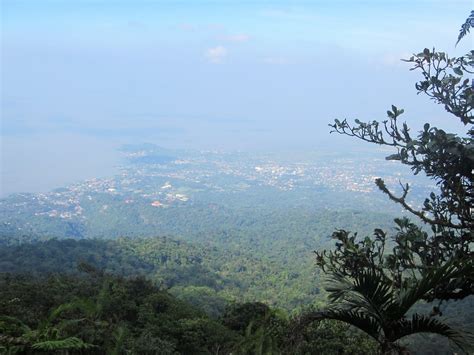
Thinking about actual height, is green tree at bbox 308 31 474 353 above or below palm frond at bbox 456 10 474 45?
below

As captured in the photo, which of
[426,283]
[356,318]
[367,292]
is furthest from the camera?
[356,318]

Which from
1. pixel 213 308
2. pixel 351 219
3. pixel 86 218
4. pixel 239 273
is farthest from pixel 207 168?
pixel 213 308

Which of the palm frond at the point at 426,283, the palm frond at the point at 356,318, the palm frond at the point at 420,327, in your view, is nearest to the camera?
the palm frond at the point at 426,283

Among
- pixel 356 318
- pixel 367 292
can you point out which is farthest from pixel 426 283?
pixel 356 318

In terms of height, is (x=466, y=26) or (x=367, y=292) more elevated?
(x=466, y=26)

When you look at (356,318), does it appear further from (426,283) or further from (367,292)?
(426,283)

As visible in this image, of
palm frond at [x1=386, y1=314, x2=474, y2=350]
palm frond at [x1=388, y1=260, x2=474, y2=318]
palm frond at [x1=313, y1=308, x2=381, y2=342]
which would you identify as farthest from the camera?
palm frond at [x1=313, y1=308, x2=381, y2=342]

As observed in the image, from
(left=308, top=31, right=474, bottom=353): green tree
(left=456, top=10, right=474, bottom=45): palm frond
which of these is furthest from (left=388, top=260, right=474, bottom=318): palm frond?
(left=456, top=10, right=474, bottom=45): palm frond

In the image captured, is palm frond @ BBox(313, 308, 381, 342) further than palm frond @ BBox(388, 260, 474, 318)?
Yes

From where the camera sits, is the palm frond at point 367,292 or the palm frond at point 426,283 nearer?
the palm frond at point 426,283

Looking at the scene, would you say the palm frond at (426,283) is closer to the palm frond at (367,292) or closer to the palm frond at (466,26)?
the palm frond at (367,292)

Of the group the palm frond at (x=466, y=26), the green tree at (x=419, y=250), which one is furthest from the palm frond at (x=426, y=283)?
the palm frond at (x=466, y=26)

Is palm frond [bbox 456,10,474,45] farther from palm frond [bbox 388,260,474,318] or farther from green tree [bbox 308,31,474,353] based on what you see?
palm frond [bbox 388,260,474,318]
